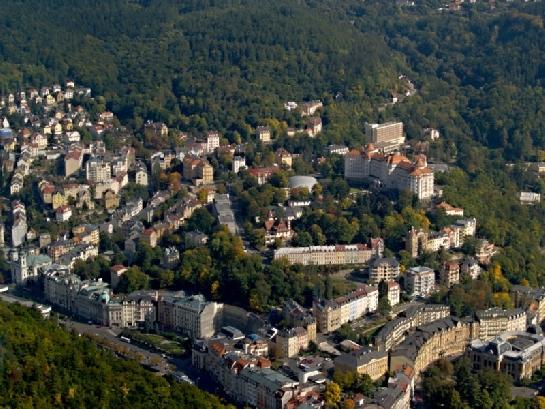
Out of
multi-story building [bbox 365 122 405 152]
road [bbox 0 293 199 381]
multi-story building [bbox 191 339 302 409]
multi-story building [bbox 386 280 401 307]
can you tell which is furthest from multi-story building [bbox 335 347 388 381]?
multi-story building [bbox 365 122 405 152]

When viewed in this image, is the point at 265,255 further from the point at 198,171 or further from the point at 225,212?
the point at 198,171

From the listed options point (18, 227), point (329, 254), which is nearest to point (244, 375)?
point (329, 254)

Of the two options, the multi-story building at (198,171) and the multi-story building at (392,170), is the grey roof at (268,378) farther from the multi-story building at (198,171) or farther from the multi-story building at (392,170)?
the multi-story building at (198,171)

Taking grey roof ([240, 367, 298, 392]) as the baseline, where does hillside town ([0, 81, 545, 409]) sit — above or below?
above

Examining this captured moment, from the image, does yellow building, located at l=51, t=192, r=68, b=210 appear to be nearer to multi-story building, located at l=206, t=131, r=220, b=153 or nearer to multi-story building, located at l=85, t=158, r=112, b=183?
multi-story building, located at l=85, t=158, r=112, b=183

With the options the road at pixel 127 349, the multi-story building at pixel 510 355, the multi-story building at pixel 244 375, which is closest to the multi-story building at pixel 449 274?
the multi-story building at pixel 510 355

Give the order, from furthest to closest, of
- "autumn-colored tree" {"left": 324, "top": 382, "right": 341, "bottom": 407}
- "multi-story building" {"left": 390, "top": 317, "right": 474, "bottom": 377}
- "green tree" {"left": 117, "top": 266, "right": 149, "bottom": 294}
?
"green tree" {"left": 117, "top": 266, "right": 149, "bottom": 294} < "multi-story building" {"left": 390, "top": 317, "right": 474, "bottom": 377} < "autumn-colored tree" {"left": 324, "top": 382, "right": 341, "bottom": 407}
